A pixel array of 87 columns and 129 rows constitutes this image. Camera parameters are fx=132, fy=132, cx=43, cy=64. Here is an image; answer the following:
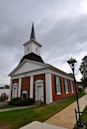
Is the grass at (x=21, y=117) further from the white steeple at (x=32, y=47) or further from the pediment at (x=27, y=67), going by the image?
the white steeple at (x=32, y=47)

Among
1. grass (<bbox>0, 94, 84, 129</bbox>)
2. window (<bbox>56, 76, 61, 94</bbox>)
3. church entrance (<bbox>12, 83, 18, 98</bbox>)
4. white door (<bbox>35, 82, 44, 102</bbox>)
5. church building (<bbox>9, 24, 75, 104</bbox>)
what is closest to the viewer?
grass (<bbox>0, 94, 84, 129</bbox>)

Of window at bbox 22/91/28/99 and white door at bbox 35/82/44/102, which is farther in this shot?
window at bbox 22/91/28/99

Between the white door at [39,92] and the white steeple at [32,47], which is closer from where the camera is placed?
the white door at [39,92]

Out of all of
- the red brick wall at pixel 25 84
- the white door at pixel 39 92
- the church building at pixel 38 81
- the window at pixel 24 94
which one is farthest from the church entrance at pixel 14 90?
the white door at pixel 39 92

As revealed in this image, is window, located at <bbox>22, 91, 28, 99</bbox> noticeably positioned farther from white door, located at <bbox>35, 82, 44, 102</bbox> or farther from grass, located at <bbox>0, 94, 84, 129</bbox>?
grass, located at <bbox>0, 94, 84, 129</bbox>

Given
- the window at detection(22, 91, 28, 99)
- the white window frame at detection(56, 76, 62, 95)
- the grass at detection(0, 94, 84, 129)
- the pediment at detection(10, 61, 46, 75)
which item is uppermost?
the pediment at detection(10, 61, 46, 75)

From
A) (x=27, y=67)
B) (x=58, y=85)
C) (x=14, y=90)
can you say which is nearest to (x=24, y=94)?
(x=14, y=90)

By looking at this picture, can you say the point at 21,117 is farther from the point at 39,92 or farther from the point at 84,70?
the point at 84,70

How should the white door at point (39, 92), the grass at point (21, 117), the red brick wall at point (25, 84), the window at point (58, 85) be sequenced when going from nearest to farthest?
1. the grass at point (21, 117)
2. the white door at point (39, 92)
3. the window at point (58, 85)
4. the red brick wall at point (25, 84)

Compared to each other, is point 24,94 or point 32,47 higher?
point 32,47

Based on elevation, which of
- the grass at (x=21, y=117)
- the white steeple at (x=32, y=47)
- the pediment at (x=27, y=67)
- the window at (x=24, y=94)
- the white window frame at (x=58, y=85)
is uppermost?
the white steeple at (x=32, y=47)

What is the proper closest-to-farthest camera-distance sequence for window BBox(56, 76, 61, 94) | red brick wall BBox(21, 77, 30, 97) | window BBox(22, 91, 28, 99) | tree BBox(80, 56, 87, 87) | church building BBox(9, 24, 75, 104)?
church building BBox(9, 24, 75, 104)
window BBox(56, 76, 61, 94)
window BBox(22, 91, 28, 99)
red brick wall BBox(21, 77, 30, 97)
tree BBox(80, 56, 87, 87)

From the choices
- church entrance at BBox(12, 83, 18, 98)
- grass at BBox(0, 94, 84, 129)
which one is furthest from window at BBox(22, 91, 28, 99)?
grass at BBox(0, 94, 84, 129)

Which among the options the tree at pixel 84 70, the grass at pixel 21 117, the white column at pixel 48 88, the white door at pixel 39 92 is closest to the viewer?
the grass at pixel 21 117
